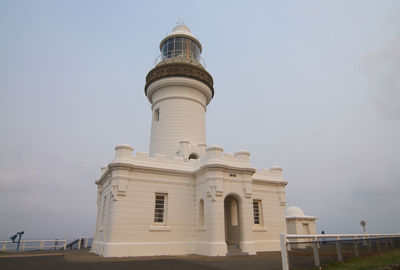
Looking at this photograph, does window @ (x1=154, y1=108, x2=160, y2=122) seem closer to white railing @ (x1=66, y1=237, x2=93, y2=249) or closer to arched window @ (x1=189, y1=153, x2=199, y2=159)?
arched window @ (x1=189, y1=153, x2=199, y2=159)

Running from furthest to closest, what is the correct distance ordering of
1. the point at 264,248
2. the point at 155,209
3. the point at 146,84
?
the point at 146,84
the point at 264,248
the point at 155,209

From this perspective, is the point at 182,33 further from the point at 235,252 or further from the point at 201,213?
the point at 235,252

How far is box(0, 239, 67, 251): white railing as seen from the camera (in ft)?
59.3

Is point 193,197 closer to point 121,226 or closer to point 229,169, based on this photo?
point 229,169

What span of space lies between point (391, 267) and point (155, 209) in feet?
38.3

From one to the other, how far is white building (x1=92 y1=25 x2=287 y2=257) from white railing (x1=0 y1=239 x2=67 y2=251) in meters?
5.31

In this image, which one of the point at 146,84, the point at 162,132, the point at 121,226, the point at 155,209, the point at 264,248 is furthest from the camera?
the point at 146,84

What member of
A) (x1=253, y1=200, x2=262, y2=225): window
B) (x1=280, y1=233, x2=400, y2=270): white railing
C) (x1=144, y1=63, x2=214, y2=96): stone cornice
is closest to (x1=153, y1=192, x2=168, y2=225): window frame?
(x1=253, y1=200, x2=262, y2=225): window

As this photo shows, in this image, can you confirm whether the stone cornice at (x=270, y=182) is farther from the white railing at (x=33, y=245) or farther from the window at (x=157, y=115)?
the white railing at (x=33, y=245)

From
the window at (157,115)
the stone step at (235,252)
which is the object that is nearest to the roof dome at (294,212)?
the stone step at (235,252)

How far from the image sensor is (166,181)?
1636cm

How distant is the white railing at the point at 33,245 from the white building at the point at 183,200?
5308 millimetres

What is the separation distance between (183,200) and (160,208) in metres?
1.53

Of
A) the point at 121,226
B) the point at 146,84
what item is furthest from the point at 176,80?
the point at 121,226
